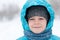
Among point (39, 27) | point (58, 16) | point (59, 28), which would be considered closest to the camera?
point (39, 27)

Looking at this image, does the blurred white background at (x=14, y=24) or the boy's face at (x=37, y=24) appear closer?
the boy's face at (x=37, y=24)

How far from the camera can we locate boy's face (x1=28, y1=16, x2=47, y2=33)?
1057 millimetres

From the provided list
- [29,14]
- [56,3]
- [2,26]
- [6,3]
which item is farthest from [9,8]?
[29,14]

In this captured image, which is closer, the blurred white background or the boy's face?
the boy's face

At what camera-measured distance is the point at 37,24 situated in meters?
1.05

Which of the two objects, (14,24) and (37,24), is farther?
(14,24)

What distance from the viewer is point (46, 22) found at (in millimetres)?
1100

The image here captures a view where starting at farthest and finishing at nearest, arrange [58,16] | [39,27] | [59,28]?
1. [58,16]
2. [59,28]
3. [39,27]

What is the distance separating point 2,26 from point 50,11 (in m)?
0.72

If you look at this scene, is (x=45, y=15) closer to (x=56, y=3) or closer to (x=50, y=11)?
(x=50, y=11)

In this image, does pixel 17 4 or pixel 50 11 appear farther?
pixel 17 4

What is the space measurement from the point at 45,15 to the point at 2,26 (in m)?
0.71

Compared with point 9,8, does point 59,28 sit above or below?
below

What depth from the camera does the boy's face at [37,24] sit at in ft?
3.47
